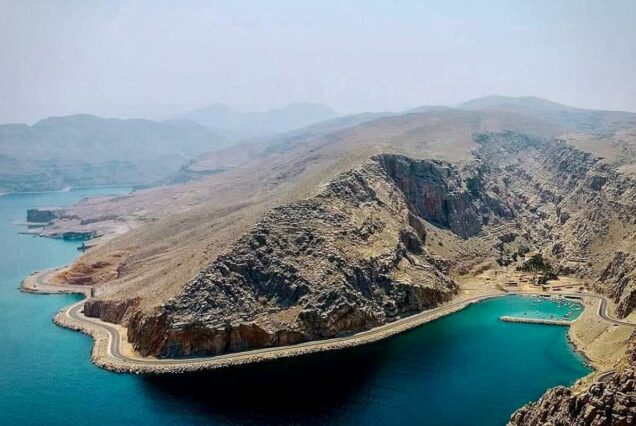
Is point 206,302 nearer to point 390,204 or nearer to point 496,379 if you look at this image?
point 496,379

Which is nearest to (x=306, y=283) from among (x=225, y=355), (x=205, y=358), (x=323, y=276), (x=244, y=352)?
(x=323, y=276)

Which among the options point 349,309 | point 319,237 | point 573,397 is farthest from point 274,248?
point 573,397

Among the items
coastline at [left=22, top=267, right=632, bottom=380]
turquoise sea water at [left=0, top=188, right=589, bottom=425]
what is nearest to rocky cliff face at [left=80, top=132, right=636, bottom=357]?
coastline at [left=22, top=267, right=632, bottom=380]

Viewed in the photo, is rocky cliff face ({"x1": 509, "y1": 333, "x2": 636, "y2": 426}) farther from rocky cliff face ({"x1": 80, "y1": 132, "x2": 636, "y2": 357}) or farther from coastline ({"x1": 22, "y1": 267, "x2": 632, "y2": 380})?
rocky cliff face ({"x1": 80, "y1": 132, "x2": 636, "y2": 357})

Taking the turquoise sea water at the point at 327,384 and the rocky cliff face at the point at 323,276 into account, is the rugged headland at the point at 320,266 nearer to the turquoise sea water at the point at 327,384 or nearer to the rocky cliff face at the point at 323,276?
the rocky cliff face at the point at 323,276

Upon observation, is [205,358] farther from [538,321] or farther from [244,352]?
[538,321]
